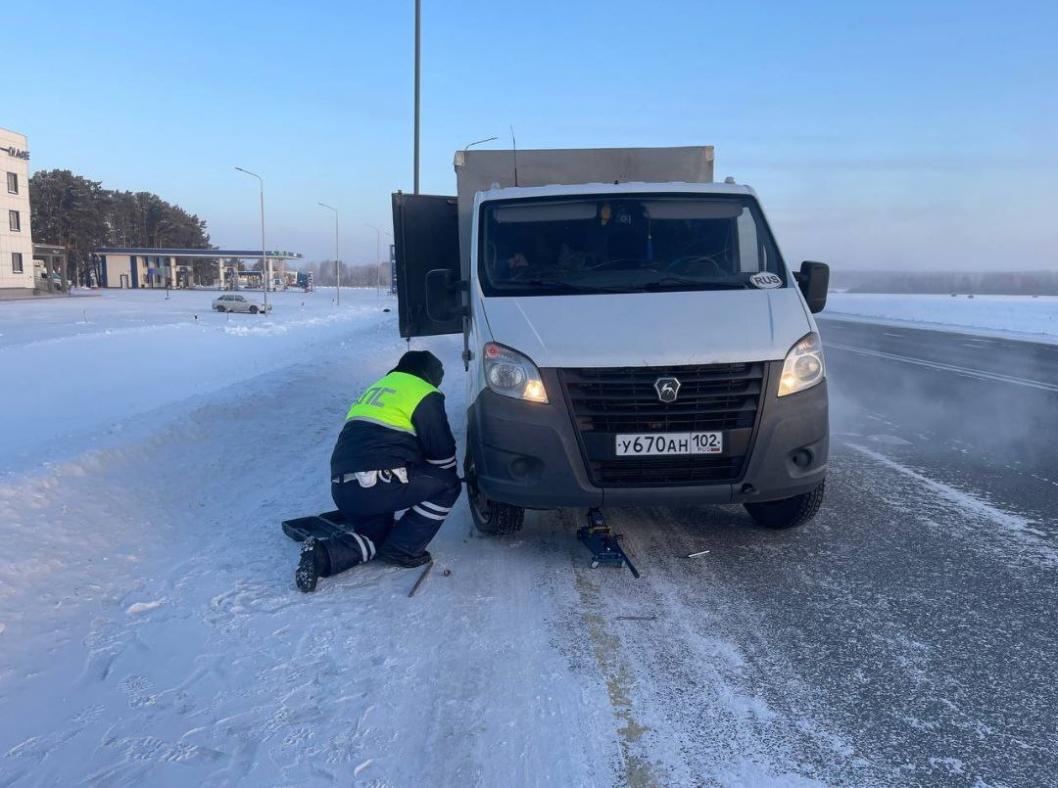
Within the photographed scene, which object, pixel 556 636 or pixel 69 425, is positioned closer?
pixel 556 636

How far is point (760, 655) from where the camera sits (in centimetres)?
375

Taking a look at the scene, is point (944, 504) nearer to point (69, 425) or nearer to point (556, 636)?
point (556, 636)

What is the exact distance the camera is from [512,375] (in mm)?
4652

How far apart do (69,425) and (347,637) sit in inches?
333

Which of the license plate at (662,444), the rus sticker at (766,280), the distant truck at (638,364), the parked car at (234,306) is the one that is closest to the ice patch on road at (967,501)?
the distant truck at (638,364)

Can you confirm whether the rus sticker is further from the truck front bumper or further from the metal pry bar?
the metal pry bar

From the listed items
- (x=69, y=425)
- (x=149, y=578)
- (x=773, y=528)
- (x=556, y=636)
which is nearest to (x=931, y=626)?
(x=773, y=528)

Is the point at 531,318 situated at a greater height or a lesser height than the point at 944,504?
greater

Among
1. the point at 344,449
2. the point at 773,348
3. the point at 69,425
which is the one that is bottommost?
the point at 69,425

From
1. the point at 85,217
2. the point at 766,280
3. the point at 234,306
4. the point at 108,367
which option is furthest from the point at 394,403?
the point at 85,217

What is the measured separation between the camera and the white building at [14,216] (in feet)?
203

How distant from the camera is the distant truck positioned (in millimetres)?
4535

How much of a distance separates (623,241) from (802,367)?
1.69 meters

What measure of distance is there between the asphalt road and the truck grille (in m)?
0.69
